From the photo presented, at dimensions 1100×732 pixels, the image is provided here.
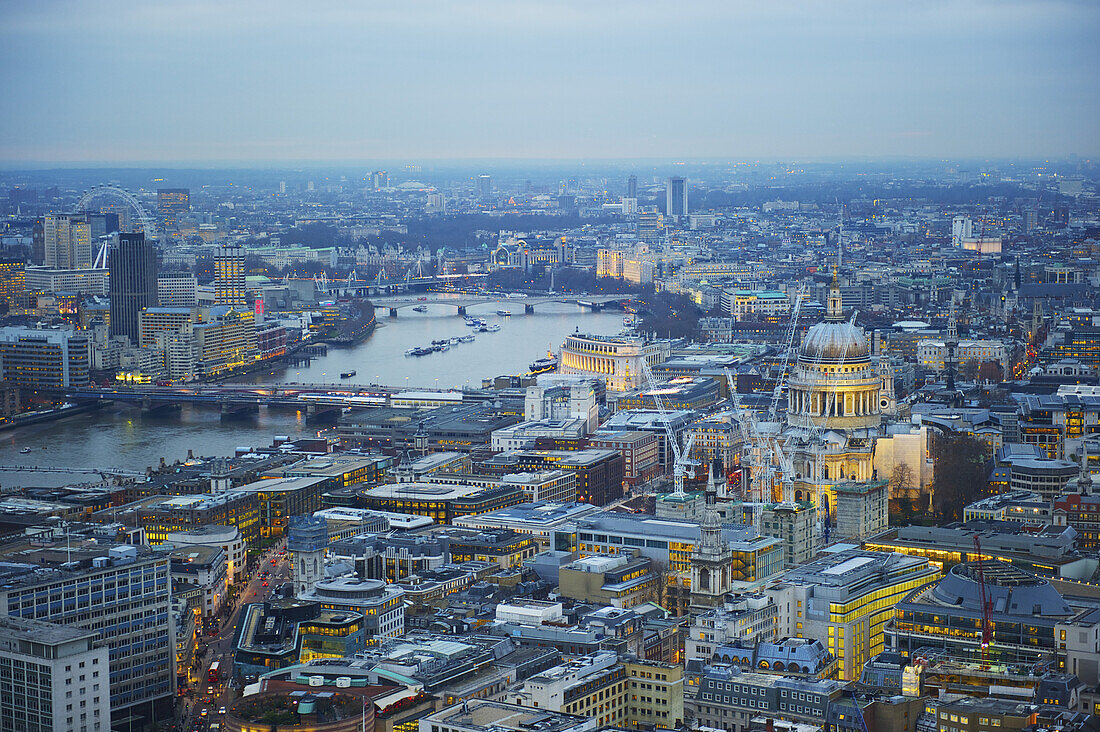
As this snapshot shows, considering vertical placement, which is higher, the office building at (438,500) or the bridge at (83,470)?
the office building at (438,500)

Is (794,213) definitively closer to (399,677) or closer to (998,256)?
Result: (998,256)

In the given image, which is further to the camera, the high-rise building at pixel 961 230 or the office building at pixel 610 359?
the high-rise building at pixel 961 230

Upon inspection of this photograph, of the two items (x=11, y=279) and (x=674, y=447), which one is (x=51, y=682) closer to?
(x=674, y=447)

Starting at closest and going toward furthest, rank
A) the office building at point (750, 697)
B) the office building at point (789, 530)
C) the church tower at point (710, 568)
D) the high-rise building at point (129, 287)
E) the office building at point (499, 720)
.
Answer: the office building at point (499, 720), the office building at point (750, 697), the church tower at point (710, 568), the office building at point (789, 530), the high-rise building at point (129, 287)

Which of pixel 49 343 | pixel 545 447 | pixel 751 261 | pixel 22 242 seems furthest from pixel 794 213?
pixel 545 447

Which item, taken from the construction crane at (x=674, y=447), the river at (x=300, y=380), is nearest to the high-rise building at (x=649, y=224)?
the river at (x=300, y=380)

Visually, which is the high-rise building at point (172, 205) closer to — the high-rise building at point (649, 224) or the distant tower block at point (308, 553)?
the high-rise building at point (649, 224)

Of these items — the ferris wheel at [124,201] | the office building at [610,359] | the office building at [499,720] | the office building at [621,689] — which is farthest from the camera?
the ferris wheel at [124,201]
